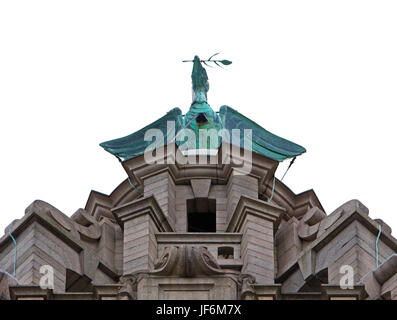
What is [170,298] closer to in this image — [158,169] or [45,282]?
[45,282]

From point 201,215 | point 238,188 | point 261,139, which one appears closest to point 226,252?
point 238,188

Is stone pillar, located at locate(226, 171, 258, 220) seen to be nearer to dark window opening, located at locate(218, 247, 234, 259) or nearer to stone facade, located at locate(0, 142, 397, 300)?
stone facade, located at locate(0, 142, 397, 300)

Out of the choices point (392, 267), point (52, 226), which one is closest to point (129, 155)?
point (52, 226)

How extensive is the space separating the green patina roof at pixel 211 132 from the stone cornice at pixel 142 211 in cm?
486

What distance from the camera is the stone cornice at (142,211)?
70375 millimetres

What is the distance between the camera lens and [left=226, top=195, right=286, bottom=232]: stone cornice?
7088 cm

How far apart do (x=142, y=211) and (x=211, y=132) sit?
29.5ft

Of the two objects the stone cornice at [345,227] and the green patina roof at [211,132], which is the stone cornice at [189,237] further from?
the green patina roof at [211,132]

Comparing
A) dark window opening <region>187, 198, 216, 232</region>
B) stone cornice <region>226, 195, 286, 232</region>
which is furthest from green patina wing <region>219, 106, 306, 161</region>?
stone cornice <region>226, 195, 286, 232</region>

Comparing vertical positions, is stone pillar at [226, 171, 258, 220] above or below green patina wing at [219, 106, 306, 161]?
below

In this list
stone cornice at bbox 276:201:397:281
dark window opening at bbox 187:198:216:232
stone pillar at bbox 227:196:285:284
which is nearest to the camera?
stone cornice at bbox 276:201:397:281

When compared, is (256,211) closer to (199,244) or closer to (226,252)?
(226,252)

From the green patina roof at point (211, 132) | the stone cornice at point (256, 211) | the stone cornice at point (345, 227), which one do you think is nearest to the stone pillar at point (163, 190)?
the green patina roof at point (211, 132)

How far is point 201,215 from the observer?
75.1 metres
